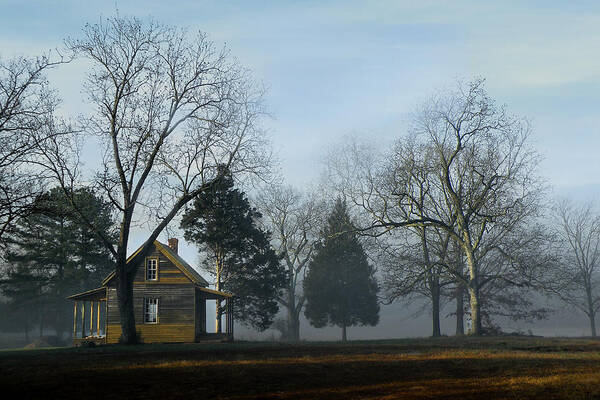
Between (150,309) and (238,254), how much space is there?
9.69 metres

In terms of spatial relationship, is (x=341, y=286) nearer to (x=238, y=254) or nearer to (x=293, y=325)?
(x=293, y=325)

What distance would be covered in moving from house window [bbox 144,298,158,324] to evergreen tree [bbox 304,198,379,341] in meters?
20.2

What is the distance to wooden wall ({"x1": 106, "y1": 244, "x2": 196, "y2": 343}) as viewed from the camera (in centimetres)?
4094

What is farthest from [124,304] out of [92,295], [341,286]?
[341,286]

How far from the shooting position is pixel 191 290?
1625 inches

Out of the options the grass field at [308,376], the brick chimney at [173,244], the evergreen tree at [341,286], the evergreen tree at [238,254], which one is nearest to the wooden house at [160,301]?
the evergreen tree at [238,254]

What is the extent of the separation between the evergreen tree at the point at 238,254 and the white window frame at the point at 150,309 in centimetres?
579

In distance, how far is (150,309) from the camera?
4141cm

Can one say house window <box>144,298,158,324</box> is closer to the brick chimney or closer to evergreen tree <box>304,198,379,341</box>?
the brick chimney

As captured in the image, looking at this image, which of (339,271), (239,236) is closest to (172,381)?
(239,236)

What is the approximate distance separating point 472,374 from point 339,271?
42.8 meters

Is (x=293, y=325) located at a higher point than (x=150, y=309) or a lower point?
lower

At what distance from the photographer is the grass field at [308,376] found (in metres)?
12.3

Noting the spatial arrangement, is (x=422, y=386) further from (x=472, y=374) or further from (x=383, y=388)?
(x=472, y=374)
